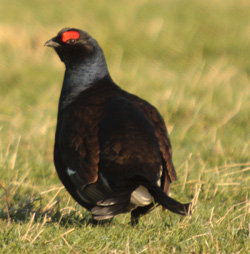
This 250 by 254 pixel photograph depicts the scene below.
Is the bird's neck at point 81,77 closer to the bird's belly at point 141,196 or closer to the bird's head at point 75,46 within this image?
the bird's head at point 75,46

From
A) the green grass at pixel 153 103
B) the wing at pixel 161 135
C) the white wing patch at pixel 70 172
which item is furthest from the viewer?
the wing at pixel 161 135

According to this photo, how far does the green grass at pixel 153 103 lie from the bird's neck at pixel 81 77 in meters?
0.90

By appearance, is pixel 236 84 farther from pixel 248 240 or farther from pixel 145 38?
pixel 248 240

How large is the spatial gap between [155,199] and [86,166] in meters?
0.60

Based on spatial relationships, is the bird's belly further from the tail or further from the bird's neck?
the bird's neck

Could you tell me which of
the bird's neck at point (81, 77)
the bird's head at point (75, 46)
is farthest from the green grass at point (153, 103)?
the bird's head at point (75, 46)

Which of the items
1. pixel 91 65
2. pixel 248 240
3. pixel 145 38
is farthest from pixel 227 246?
pixel 145 38

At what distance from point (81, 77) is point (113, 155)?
3.94 feet

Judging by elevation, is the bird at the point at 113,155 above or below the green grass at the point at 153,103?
above

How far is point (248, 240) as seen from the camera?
4359 millimetres

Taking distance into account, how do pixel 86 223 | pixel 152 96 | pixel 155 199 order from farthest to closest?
pixel 152 96
pixel 86 223
pixel 155 199

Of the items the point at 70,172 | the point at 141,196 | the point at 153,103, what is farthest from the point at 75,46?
the point at 153,103

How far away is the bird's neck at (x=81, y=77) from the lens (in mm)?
5297

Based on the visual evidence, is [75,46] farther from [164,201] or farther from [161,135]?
[164,201]
